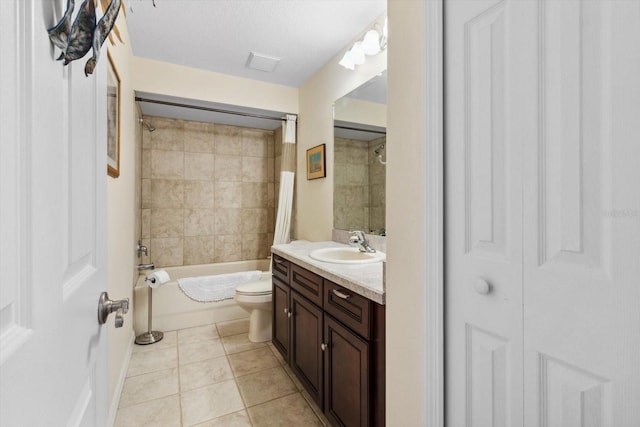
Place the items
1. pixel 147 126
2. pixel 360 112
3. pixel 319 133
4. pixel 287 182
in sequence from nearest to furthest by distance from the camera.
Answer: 1. pixel 360 112
2. pixel 319 133
3. pixel 287 182
4. pixel 147 126

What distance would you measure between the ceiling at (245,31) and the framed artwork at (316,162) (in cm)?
73

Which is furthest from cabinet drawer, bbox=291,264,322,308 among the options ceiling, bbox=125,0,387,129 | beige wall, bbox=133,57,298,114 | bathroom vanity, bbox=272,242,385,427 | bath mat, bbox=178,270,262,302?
beige wall, bbox=133,57,298,114

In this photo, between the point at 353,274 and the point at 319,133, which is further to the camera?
the point at 319,133

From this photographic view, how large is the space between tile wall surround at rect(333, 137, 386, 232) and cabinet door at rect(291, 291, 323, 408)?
2.49ft

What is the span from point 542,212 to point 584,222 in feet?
0.26

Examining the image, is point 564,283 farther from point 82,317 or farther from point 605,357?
point 82,317

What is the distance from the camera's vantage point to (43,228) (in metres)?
0.41

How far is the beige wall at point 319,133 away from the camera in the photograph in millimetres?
2436

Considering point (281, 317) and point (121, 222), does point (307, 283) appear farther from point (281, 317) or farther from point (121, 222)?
point (121, 222)

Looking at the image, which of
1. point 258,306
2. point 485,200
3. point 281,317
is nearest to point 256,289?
point 258,306

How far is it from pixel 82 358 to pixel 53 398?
0.55 ft

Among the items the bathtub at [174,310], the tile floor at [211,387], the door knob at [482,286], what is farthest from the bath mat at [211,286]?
the door knob at [482,286]

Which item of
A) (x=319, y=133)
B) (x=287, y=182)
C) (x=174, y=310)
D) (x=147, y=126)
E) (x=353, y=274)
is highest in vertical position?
(x=147, y=126)

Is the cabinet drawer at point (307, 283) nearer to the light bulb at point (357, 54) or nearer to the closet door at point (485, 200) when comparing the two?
the closet door at point (485, 200)
